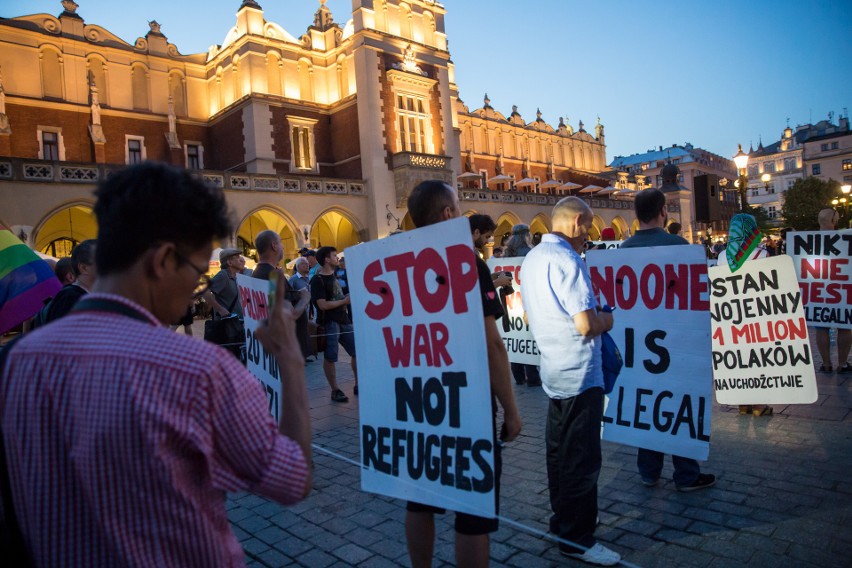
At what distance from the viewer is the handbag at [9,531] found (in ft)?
4.09

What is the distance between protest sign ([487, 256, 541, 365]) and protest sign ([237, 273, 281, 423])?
11.0 ft

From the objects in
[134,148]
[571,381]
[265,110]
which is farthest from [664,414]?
[134,148]

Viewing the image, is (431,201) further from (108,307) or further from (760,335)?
(760,335)

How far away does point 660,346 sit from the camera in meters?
3.86

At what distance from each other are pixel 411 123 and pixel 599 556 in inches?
999

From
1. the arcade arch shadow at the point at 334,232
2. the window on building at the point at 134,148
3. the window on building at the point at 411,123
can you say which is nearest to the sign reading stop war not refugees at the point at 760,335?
the arcade arch shadow at the point at 334,232

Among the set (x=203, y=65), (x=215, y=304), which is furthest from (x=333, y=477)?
(x=203, y=65)

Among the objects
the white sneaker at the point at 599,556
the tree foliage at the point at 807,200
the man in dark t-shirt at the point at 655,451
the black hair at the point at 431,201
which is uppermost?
the tree foliage at the point at 807,200

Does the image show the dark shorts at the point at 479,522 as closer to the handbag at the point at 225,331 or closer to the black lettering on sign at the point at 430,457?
the black lettering on sign at the point at 430,457

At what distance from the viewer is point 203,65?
2803 centimetres

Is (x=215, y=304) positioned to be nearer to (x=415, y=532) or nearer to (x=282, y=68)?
(x=415, y=532)

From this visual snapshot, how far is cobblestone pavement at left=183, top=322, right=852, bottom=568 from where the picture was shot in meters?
3.04

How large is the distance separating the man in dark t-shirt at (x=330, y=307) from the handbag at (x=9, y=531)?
19.1ft

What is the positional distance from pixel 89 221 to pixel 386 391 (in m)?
24.9
